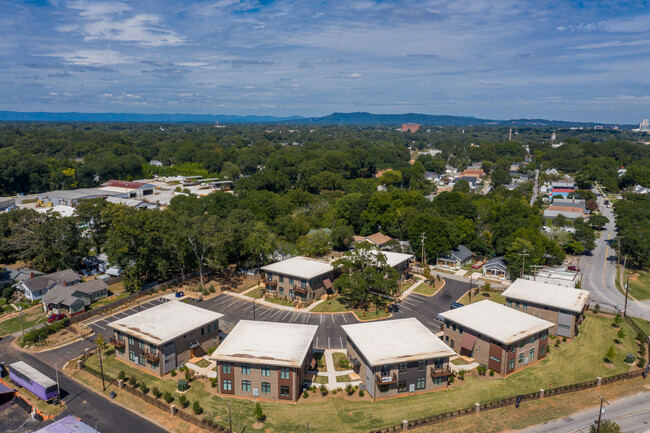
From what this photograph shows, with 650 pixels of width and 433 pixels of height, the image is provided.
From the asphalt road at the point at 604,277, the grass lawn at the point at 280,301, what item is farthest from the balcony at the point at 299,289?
the asphalt road at the point at 604,277

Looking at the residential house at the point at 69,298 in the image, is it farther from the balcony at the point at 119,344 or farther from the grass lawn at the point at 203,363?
the grass lawn at the point at 203,363

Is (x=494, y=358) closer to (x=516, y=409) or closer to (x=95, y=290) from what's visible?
(x=516, y=409)

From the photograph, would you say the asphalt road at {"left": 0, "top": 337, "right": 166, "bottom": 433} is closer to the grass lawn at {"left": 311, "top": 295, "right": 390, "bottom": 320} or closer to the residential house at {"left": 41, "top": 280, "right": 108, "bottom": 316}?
the residential house at {"left": 41, "top": 280, "right": 108, "bottom": 316}

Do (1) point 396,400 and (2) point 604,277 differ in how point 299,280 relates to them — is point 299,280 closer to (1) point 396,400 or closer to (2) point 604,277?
(1) point 396,400

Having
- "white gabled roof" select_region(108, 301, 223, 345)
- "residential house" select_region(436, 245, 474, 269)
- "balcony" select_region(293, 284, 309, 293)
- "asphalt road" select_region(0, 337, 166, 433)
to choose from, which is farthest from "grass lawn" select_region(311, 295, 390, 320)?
"asphalt road" select_region(0, 337, 166, 433)

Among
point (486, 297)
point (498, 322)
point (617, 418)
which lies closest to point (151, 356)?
point (498, 322)

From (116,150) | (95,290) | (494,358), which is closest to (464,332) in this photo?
(494,358)
